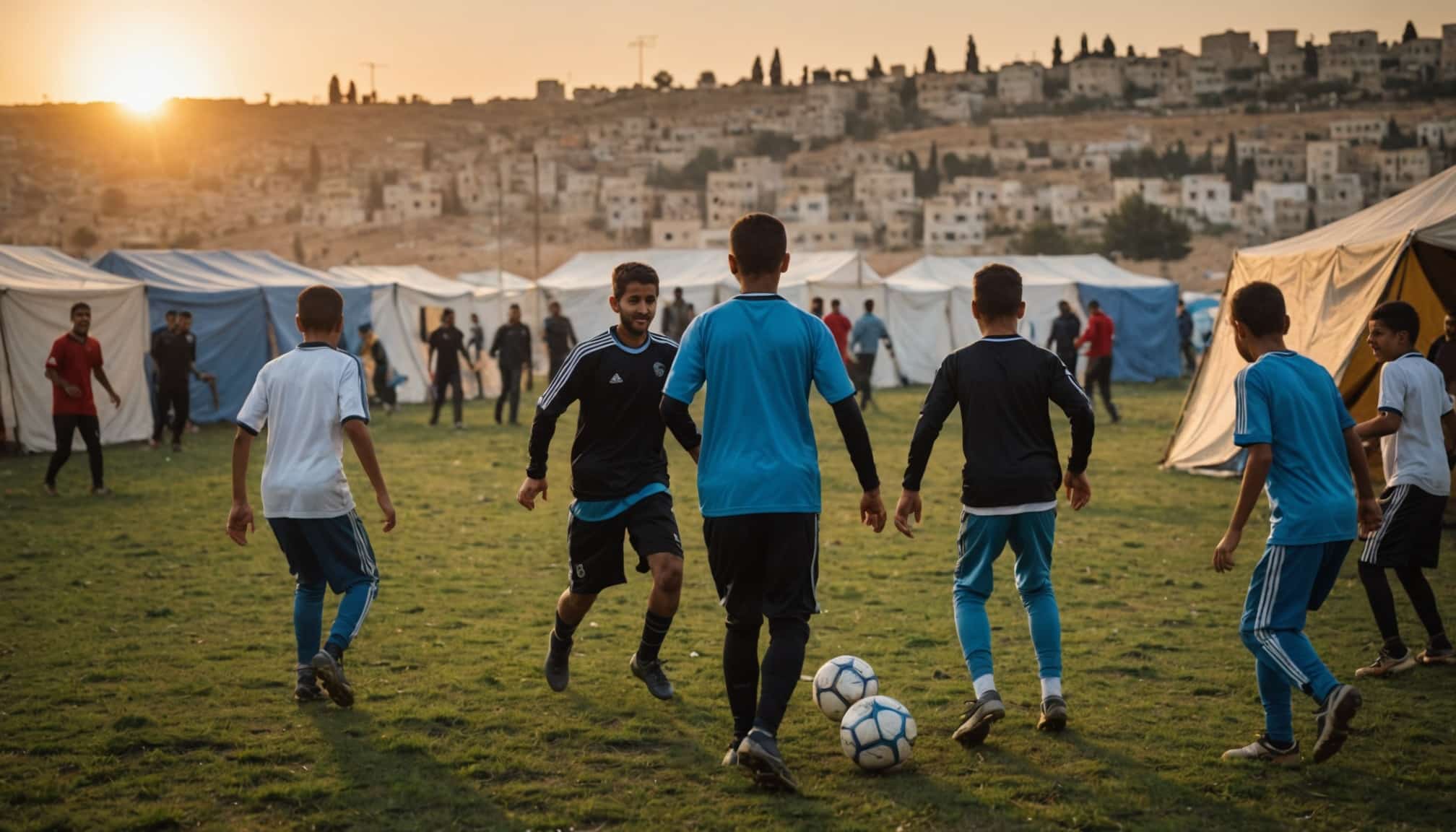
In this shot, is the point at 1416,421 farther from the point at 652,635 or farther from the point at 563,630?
the point at 563,630

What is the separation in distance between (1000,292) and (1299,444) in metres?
1.30

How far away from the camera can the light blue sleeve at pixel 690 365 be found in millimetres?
4871

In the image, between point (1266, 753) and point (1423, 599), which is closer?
point (1266, 753)

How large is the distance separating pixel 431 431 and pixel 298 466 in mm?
17009

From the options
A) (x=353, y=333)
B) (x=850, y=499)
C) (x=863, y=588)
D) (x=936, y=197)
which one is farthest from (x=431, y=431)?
(x=936, y=197)

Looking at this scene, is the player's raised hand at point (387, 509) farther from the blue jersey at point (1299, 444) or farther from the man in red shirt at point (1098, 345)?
the man in red shirt at point (1098, 345)

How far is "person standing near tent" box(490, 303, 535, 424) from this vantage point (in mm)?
22750

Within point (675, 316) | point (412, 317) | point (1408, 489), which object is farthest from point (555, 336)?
point (1408, 489)

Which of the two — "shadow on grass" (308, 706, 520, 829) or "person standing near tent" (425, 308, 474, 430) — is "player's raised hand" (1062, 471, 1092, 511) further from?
"person standing near tent" (425, 308, 474, 430)

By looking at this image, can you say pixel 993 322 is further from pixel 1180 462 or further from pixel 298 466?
pixel 1180 462

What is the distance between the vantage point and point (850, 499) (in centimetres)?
1448

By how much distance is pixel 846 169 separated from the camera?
533 ft

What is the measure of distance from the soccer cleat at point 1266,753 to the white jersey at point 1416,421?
6.73 feet

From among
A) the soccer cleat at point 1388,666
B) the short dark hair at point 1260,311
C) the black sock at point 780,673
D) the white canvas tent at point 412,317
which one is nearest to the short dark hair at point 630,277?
the black sock at point 780,673
